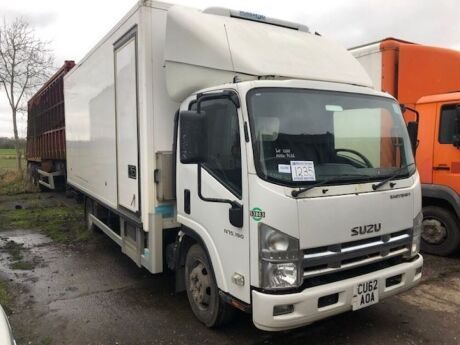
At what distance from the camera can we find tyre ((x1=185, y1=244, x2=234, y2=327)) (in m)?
3.77

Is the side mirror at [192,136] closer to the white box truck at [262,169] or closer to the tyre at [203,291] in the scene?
the white box truck at [262,169]

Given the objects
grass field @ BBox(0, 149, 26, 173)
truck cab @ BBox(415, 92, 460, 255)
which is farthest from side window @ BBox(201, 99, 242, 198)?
grass field @ BBox(0, 149, 26, 173)

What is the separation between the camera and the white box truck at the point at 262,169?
10.1 ft

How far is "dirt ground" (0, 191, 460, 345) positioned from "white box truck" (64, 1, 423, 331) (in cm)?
43

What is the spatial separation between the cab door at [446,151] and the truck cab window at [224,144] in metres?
4.03

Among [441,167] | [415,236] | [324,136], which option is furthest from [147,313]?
[441,167]

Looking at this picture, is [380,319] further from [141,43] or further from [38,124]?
[38,124]

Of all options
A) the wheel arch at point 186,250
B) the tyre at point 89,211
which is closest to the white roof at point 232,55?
the wheel arch at point 186,250

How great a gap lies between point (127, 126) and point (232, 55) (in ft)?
5.88

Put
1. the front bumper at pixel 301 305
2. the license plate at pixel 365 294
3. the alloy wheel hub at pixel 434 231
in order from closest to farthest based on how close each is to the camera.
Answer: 1. the front bumper at pixel 301 305
2. the license plate at pixel 365 294
3. the alloy wheel hub at pixel 434 231

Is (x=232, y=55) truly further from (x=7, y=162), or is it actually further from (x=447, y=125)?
(x=7, y=162)

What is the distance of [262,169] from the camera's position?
3.10 m

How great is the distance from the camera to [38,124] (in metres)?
15.1

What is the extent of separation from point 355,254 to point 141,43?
2823 mm
